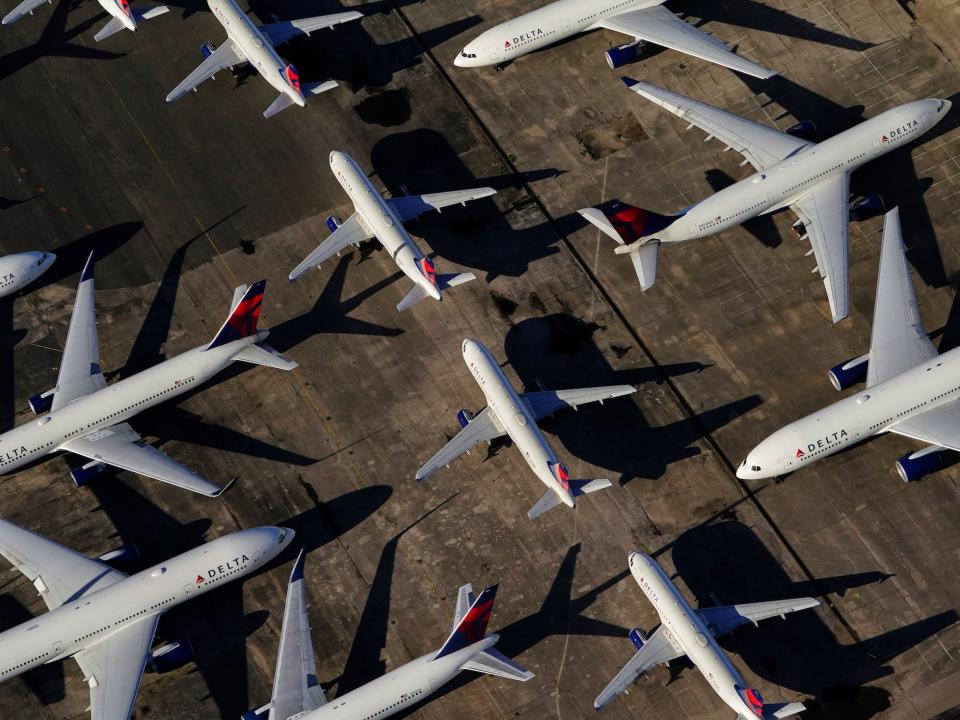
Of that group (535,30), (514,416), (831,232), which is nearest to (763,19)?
(535,30)

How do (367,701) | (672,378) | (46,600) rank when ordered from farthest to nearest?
(672,378) < (46,600) < (367,701)

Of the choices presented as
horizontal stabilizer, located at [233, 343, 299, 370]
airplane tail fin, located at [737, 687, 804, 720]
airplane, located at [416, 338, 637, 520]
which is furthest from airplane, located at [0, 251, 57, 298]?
airplane tail fin, located at [737, 687, 804, 720]

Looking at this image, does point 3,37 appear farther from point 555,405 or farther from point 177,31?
point 555,405

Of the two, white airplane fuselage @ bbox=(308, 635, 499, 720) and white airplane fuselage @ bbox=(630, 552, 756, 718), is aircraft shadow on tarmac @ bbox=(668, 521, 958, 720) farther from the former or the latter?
white airplane fuselage @ bbox=(308, 635, 499, 720)

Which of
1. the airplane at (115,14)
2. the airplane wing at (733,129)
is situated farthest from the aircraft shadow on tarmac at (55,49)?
the airplane wing at (733,129)

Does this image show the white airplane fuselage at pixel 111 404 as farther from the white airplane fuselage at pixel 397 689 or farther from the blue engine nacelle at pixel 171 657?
the white airplane fuselage at pixel 397 689

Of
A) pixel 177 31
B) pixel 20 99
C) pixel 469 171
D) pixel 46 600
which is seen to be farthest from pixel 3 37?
pixel 46 600

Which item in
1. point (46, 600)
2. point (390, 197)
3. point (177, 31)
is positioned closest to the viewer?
point (46, 600)
